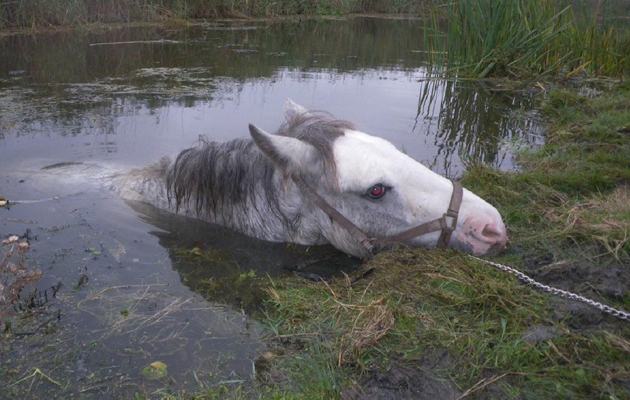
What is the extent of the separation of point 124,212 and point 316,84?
5878 millimetres

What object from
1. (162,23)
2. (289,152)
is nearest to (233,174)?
(289,152)

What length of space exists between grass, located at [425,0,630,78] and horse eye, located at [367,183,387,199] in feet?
21.7

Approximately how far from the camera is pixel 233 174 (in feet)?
13.1

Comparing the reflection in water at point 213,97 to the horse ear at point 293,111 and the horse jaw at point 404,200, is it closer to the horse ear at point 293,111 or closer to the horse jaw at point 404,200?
the horse ear at point 293,111

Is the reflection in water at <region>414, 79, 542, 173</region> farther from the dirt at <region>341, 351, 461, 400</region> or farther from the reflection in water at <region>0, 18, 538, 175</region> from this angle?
the dirt at <region>341, 351, 461, 400</region>

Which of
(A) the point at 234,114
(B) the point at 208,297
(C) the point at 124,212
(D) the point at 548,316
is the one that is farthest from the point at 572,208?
(A) the point at 234,114

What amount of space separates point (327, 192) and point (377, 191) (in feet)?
1.16

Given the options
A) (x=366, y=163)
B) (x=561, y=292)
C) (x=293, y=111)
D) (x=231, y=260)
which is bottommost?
(x=231, y=260)

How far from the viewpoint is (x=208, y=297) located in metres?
3.34

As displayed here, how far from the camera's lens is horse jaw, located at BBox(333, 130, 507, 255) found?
340cm

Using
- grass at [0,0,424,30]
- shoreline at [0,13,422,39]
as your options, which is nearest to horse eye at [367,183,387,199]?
shoreline at [0,13,422,39]

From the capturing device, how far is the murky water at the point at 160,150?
274 centimetres

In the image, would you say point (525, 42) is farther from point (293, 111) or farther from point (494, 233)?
point (494, 233)

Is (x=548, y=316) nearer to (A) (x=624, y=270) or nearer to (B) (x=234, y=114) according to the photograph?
(A) (x=624, y=270)
